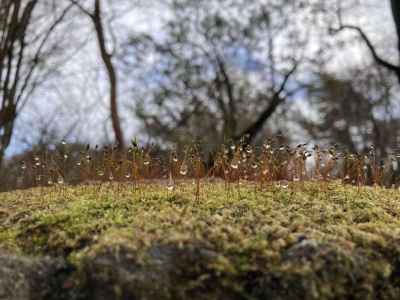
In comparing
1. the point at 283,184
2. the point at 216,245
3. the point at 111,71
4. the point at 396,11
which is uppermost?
the point at 396,11

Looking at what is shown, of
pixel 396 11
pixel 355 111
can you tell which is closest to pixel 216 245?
pixel 396 11

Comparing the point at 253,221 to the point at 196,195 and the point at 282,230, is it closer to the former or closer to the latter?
the point at 282,230

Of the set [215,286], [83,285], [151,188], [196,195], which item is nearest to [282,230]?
[215,286]

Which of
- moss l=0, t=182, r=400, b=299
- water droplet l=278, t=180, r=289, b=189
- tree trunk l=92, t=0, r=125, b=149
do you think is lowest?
moss l=0, t=182, r=400, b=299

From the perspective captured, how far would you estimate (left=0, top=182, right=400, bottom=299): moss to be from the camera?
2.33m

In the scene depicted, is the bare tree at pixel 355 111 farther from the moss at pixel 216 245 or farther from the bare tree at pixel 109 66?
the moss at pixel 216 245

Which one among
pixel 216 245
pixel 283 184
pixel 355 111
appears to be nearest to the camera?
pixel 216 245

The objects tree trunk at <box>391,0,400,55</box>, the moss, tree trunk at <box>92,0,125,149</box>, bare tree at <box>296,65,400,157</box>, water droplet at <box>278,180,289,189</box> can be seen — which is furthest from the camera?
bare tree at <box>296,65,400,157</box>

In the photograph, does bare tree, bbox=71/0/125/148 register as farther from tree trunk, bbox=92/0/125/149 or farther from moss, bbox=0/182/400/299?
moss, bbox=0/182/400/299

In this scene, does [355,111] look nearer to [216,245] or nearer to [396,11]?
[396,11]

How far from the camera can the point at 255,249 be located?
2.51 m

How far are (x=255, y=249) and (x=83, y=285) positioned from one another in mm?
911

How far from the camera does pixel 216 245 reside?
2.53 meters

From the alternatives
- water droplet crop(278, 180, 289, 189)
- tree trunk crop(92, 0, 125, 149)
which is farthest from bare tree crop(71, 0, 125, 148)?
water droplet crop(278, 180, 289, 189)
